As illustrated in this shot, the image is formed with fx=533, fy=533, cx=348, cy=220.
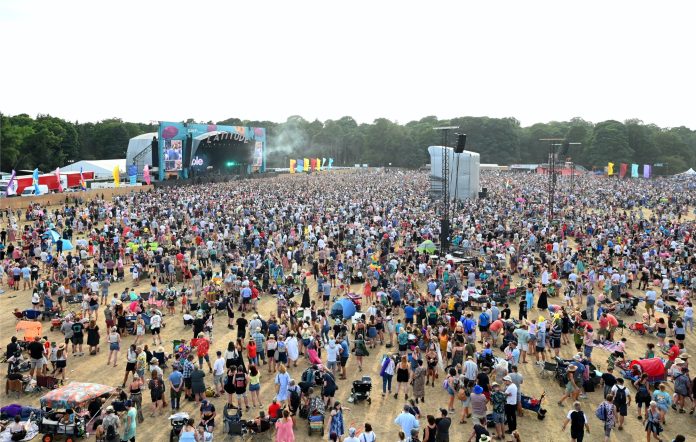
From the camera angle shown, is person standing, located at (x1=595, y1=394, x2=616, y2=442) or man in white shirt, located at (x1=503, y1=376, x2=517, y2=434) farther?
man in white shirt, located at (x1=503, y1=376, x2=517, y2=434)

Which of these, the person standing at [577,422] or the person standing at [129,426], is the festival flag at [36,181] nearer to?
the person standing at [129,426]

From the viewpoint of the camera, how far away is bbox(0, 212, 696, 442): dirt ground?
9.43 metres

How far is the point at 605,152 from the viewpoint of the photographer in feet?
284

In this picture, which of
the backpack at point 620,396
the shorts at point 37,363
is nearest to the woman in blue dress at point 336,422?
the backpack at point 620,396

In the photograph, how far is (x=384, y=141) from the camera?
109m

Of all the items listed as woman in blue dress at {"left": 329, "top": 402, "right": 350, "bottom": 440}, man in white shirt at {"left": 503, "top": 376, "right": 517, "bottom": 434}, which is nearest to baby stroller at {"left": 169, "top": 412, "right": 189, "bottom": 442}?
woman in blue dress at {"left": 329, "top": 402, "right": 350, "bottom": 440}

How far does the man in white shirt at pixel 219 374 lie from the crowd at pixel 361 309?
65mm

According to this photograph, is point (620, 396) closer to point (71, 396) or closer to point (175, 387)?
point (175, 387)

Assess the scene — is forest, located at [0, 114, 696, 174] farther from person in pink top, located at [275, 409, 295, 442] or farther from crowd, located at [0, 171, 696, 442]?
person in pink top, located at [275, 409, 295, 442]

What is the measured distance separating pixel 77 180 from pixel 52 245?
76.5 ft

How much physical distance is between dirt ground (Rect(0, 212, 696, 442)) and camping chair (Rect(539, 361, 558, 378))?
0.14 metres

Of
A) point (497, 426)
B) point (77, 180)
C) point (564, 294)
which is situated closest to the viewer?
point (497, 426)

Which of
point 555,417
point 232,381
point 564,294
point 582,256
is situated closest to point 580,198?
point 582,256

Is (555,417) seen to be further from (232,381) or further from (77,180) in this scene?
(77,180)
